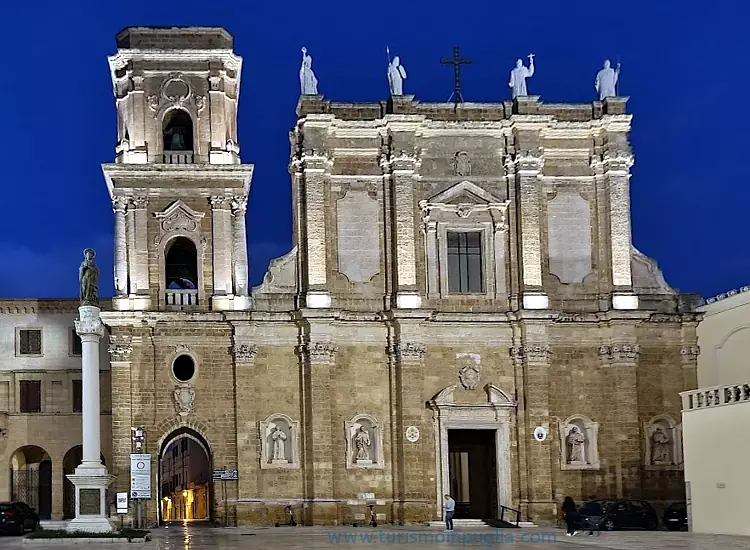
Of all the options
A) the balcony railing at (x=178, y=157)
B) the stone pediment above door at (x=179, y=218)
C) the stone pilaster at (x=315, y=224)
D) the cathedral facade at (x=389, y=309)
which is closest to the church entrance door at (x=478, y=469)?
the cathedral facade at (x=389, y=309)

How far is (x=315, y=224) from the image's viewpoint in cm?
4519

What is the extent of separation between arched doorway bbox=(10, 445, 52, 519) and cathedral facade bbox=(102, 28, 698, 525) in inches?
445

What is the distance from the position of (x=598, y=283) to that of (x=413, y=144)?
791cm

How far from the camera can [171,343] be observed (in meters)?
44.2

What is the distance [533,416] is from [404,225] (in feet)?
25.0

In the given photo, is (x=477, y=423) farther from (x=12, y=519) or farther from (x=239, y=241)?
(x=12, y=519)

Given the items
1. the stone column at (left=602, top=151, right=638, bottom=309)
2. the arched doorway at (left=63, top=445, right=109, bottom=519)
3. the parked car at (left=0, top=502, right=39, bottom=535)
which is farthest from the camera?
the arched doorway at (left=63, top=445, right=109, bottom=519)

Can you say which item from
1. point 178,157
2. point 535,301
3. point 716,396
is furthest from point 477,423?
point 178,157

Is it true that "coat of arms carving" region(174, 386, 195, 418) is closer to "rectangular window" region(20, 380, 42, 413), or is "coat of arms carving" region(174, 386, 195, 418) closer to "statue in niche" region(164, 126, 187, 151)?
"statue in niche" region(164, 126, 187, 151)

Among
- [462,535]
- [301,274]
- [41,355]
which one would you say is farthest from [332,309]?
[41,355]

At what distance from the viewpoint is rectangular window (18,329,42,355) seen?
175ft

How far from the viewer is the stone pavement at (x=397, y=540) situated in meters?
33.1

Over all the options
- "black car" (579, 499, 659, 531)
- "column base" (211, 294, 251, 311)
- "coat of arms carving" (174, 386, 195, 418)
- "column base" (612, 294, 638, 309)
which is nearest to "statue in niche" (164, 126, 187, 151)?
"column base" (211, 294, 251, 311)

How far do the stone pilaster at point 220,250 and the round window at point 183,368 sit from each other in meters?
2.38
